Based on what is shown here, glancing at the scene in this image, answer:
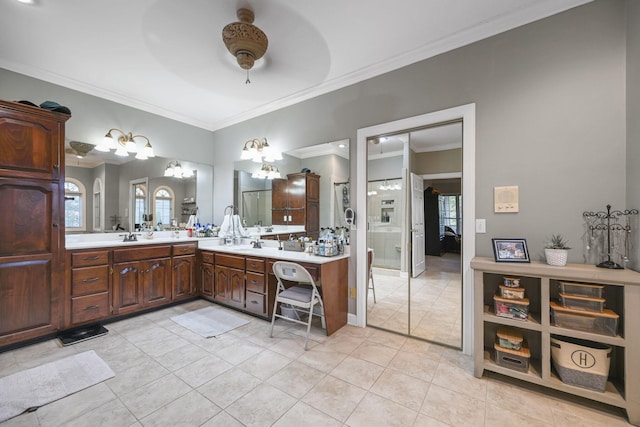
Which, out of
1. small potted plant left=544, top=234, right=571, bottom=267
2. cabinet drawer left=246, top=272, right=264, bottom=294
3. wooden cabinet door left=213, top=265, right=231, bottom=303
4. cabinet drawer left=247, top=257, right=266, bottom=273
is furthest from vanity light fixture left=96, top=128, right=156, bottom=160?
small potted plant left=544, top=234, right=571, bottom=267

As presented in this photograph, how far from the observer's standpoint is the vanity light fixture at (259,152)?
3.63 meters

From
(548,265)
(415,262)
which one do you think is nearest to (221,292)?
(415,262)

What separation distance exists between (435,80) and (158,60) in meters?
2.79

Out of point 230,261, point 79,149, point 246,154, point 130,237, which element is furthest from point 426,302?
point 79,149

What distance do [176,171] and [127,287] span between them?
6.13 ft

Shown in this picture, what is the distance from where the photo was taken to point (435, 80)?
95.1 inches

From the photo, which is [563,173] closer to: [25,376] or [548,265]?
[548,265]

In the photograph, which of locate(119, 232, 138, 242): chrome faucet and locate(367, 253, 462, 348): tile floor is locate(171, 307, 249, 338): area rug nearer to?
locate(119, 232, 138, 242): chrome faucet

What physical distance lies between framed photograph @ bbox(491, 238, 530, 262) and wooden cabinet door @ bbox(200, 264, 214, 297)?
3.26 metres

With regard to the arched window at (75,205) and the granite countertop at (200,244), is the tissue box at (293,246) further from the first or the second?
the arched window at (75,205)

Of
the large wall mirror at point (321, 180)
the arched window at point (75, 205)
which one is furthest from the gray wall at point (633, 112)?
the arched window at point (75, 205)

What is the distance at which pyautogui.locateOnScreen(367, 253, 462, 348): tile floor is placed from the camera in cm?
249

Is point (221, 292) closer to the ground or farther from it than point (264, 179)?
closer to the ground

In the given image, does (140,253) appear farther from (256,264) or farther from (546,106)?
(546,106)
